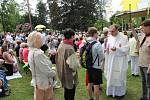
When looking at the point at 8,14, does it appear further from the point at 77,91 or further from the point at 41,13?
the point at 77,91

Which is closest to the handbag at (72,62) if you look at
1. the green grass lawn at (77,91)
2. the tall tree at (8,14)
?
the green grass lawn at (77,91)

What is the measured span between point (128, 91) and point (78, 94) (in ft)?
4.67

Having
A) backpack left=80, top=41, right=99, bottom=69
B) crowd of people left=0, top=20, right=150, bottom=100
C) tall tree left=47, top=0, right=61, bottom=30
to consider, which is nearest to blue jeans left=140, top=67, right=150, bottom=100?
crowd of people left=0, top=20, right=150, bottom=100

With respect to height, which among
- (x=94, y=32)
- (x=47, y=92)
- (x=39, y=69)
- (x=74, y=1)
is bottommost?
(x=47, y=92)

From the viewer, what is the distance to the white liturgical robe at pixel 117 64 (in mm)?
8102

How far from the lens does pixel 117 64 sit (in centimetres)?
826

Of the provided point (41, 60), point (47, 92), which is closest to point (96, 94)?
point (47, 92)

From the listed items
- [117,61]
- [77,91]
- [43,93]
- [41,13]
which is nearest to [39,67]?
[43,93]

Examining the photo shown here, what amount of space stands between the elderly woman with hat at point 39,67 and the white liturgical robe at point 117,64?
278cm

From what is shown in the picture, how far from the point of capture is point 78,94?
8977 millimetres

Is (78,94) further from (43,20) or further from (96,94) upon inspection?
(43,20)

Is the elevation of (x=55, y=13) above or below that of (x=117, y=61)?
above

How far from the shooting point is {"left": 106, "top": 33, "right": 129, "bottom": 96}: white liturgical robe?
8.10 meters

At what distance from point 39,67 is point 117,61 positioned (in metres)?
3.15
